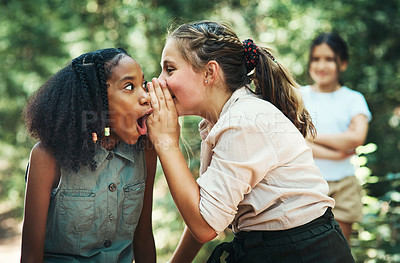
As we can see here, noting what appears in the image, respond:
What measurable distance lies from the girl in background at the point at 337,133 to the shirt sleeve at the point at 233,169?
1.52 m

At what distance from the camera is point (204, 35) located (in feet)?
6.79

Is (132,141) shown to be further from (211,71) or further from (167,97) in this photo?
(211,71)

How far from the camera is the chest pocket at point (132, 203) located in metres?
2.01

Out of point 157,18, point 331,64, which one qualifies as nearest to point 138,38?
point 157,18

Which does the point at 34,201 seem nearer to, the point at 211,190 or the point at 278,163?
the point at 211,190

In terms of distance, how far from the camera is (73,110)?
186cm

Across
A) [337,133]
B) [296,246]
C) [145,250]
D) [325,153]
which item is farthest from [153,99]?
[337,133]

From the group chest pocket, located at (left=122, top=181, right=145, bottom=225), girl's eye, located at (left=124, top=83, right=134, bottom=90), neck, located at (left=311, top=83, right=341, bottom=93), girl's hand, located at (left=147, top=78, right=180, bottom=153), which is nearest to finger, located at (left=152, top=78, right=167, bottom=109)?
girl's hand, located at (left=147, top=78, right=180, bottom=153)

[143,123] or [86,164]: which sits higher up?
[143,123]

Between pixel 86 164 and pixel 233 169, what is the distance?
66cm

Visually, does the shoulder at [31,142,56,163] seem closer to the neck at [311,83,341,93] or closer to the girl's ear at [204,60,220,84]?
the girl's ear at [204,60,220,84]

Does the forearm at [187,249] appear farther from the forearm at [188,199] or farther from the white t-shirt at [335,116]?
the white t-shirt at [335,116]

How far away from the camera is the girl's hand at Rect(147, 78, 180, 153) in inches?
75.2

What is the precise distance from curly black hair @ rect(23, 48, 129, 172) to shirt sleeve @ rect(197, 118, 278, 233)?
0.55m
